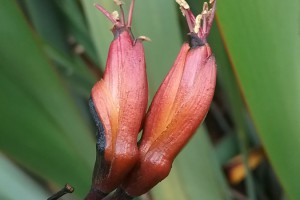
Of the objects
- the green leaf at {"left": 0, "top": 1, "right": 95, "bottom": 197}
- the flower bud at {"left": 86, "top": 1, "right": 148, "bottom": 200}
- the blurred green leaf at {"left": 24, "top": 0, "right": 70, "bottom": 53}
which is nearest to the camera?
the flower bud at {"left": 86, "top": 1, "right": 148, "bottom": 200}

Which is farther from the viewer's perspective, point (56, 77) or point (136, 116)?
point (56, 77)

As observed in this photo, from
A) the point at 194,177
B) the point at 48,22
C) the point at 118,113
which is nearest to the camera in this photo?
the point at 118,113

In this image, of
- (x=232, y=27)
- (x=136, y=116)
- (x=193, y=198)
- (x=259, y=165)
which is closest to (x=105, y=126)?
(x=136, y=116)

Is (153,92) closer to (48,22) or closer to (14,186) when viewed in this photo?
(14,186)

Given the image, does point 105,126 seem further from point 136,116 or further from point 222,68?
point 222,68

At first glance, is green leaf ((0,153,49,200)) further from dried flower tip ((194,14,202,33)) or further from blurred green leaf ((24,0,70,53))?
blurred green leaf ((24,0,70,53))

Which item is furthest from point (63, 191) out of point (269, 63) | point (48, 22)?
point (48, 22)

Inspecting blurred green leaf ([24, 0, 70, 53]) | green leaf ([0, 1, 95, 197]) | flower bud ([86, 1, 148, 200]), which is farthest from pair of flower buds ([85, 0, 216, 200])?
blurred green leaf ([24, 0, 70, 53])
